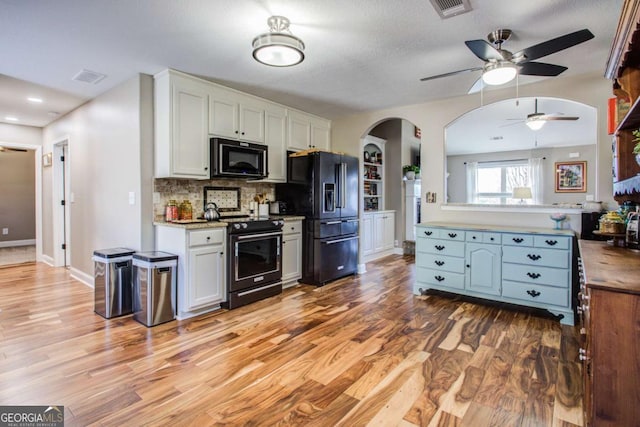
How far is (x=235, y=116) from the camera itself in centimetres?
384

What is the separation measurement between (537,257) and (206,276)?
3.21 metres

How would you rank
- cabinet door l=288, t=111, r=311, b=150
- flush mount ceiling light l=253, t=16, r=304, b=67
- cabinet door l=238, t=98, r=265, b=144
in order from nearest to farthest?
flush mount ceiling light l=253, t=16, r=304, b=67 < cabinet door l=238, t=98, r=265, b=144 < cabinet door l=288, t=111, r=311, b=150

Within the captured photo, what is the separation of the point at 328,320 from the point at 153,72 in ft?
9.79

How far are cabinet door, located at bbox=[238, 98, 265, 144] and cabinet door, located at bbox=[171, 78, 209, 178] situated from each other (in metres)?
0.47

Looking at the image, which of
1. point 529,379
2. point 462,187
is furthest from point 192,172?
point 462,187

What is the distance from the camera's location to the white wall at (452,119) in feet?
10.7

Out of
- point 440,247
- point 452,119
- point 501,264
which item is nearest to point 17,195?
point 440,247

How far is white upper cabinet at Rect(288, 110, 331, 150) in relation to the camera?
15.2ft

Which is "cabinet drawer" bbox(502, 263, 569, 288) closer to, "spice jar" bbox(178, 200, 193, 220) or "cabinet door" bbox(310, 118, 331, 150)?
"cabinet door" bbox(310, 118, 331, 150)

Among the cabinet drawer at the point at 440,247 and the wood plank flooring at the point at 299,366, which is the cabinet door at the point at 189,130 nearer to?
the wood plank flooring at the point at 299,366

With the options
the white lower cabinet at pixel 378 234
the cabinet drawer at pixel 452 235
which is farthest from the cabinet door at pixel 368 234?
the cabinet drawer at pixel 452 235

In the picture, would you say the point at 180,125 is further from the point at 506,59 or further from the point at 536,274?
the point at 536,274

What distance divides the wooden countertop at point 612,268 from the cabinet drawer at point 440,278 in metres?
1.38

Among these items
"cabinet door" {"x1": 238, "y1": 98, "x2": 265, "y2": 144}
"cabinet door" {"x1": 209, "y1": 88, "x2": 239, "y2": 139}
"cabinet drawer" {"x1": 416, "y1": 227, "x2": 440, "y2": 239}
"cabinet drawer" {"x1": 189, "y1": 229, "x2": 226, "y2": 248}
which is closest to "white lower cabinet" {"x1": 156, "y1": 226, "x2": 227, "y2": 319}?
"cabinet drawer" {"x1": 189, "y1": 229, "x2": 226, "y2": 248}
